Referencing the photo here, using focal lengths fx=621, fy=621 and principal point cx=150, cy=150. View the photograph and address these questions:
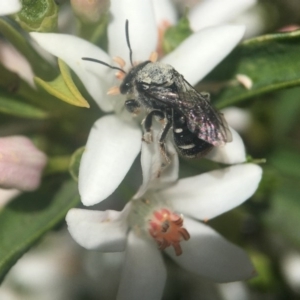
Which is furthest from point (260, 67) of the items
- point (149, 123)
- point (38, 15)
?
point (38, 15)

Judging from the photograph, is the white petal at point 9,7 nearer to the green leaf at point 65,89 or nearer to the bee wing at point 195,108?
the green leaf at point 65,89

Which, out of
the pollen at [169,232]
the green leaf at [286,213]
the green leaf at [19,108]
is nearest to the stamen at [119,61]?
the green leaf at [19,108]

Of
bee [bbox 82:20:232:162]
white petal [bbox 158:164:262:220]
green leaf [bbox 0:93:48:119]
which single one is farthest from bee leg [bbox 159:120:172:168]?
green leaf [bbox 0:93:48:119]

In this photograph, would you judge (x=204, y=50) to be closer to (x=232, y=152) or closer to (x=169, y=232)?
(x=232, y=152)

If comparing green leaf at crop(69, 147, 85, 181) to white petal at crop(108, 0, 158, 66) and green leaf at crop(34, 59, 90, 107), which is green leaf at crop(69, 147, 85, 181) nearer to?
green leaf at crop(34, 59, 90, 107)

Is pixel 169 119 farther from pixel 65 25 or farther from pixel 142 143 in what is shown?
pixel 65 25
